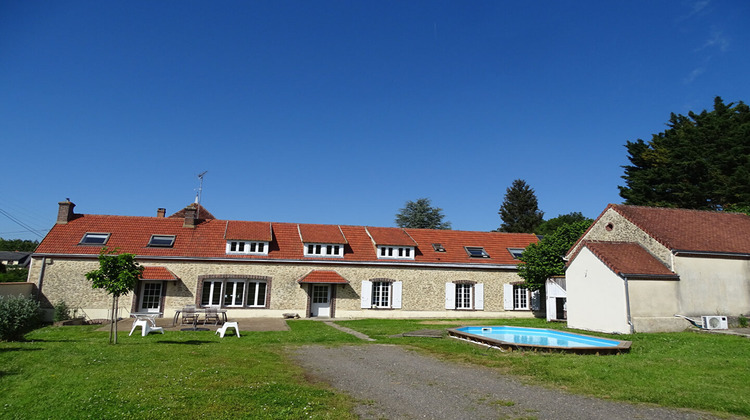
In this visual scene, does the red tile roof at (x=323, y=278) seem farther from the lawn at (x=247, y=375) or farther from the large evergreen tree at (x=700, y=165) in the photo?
the large evergreen tree at (x=700, y=165)

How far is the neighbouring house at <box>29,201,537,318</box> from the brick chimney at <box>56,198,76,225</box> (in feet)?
0.18

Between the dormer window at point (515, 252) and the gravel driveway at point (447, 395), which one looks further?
the dormer window at point (515, 252)

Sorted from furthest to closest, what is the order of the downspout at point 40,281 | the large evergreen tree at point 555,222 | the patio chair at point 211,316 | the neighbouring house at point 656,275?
the large evergreen tree at point 555,222 < the downspout at point 40,281 < the patio chair at point 211,316 < the neighbouring house at point 656,275

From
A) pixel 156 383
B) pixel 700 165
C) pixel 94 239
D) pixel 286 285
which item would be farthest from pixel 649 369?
pixel 700 165

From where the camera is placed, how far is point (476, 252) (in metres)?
27.9

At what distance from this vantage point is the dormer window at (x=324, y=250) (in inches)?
992

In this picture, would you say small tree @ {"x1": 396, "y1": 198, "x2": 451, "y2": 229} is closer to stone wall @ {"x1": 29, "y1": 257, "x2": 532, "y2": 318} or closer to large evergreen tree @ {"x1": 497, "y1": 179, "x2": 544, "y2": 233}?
large evergreen tree @ {"x1": 497, "y1": 179, "x2": 544, "y2": 233}

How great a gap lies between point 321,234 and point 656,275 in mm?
16953

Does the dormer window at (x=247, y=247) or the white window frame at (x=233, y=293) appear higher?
the dormer window at (x=247, y=247)

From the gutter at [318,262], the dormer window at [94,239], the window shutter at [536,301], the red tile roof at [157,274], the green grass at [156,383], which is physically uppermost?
the dormer window at [94,239]

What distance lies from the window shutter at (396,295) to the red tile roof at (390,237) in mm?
2370

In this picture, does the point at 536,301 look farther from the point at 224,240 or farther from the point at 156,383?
the point at 156,383

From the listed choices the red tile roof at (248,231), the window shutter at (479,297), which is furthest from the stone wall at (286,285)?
the red tile roof at (248,231)

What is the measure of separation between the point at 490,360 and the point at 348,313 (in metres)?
14.5
